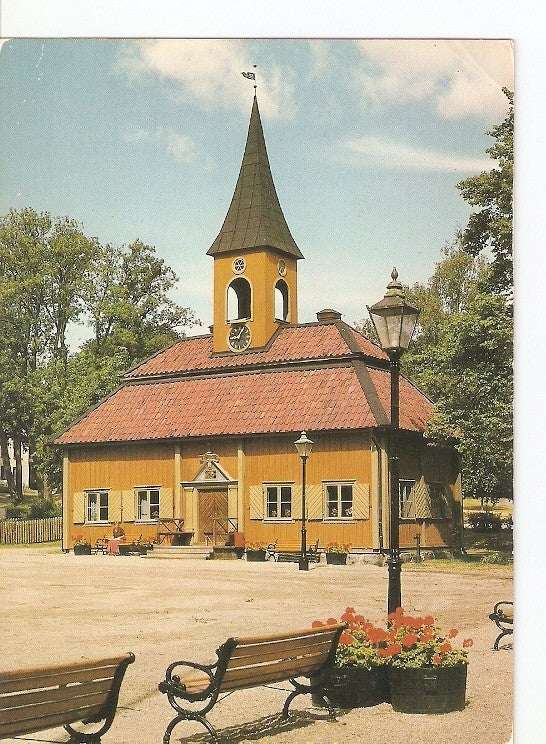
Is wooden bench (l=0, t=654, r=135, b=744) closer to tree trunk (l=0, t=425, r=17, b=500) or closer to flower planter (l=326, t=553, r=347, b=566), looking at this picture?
tree trunk (l=0, t=425, r=17, b=500)

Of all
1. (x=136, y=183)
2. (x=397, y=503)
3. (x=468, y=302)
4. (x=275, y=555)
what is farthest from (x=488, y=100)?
(x=275, y=555)

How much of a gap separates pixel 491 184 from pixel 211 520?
3.30 metres

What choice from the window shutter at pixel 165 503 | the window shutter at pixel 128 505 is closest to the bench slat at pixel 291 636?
the window shutter at pixel 165 503

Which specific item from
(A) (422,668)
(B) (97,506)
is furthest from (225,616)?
(A) (422,668)

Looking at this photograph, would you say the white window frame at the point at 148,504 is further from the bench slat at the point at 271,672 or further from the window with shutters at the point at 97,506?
the bench slat at the point at 271,672

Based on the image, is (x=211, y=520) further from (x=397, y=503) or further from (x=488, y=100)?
(x=488, y=100)

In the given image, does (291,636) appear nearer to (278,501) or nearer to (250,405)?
(278,501)

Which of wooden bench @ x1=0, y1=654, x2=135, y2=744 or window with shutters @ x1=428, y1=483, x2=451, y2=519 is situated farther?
window with shutters @ x1=428, y1=483, x2=451, y2=519

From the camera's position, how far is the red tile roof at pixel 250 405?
23.7ft

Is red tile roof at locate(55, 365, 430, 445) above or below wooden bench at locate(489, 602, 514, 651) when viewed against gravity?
above

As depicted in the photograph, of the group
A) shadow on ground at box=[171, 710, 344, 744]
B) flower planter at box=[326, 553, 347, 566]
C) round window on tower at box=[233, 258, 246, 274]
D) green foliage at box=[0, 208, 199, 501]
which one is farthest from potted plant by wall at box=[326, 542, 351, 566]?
round window on tower at box=[233, 258, 246, 274]

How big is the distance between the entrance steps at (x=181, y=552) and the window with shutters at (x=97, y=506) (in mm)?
459

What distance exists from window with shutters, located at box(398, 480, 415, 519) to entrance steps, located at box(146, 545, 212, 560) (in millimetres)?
1530

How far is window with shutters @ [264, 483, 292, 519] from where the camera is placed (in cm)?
701
